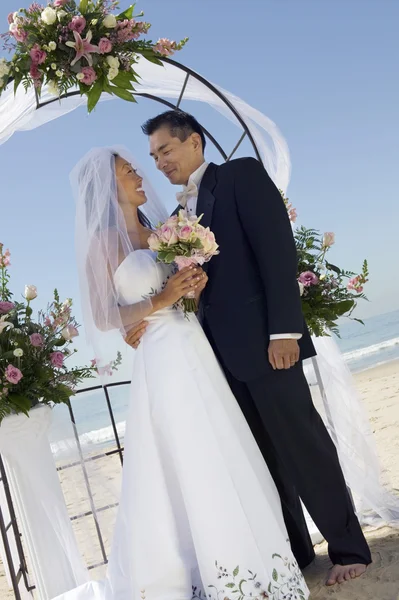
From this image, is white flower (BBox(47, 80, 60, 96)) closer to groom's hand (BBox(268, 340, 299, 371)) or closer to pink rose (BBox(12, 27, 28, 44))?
pink rose (BBox(12, 27, 28, 44))

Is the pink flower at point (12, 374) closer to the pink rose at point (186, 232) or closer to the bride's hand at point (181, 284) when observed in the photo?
the bride's hand at point (181, 284)

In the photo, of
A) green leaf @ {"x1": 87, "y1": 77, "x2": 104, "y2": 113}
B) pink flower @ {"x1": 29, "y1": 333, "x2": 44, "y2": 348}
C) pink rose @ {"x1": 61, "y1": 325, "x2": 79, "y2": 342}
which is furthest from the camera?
pink rose @ {"x1": 61, "y1": 325, "x2": 79, "y2": 342}

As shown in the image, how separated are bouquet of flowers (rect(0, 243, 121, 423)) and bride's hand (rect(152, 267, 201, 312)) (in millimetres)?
1027

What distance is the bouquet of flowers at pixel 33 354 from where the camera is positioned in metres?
3.90

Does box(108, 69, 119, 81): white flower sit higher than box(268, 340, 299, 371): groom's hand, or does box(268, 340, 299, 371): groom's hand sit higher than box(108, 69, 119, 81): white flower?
box(108, 69, 119, 81): white flower

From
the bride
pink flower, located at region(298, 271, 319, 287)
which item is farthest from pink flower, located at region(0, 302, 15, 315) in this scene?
pink flower, located at region(298, 271, 319, 287)

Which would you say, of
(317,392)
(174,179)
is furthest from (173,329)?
(317,392)

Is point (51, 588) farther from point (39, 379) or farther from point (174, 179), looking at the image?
point (174, 179)

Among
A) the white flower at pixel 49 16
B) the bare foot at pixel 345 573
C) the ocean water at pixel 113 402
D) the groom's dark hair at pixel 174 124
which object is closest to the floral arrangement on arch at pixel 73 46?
the white flower at pixel 49 16

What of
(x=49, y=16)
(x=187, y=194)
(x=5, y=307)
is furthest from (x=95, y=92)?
(x=5, y=307)

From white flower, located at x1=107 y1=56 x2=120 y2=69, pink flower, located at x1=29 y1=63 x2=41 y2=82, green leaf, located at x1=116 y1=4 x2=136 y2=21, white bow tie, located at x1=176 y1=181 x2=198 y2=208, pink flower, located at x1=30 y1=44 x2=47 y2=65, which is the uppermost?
green leaf, located at x1=116 y1=4 x2=136 y2=21

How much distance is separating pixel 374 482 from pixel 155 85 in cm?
328

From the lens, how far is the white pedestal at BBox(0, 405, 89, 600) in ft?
12.9

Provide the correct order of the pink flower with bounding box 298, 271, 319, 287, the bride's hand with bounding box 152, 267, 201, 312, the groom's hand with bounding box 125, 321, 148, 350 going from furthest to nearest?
the pink flower with bounding box 298, 271, 319, 287, the groom's hand with bounding box 125, 321, 148, 350, the bride's hand with bounding box 152, 267, 201, 312
